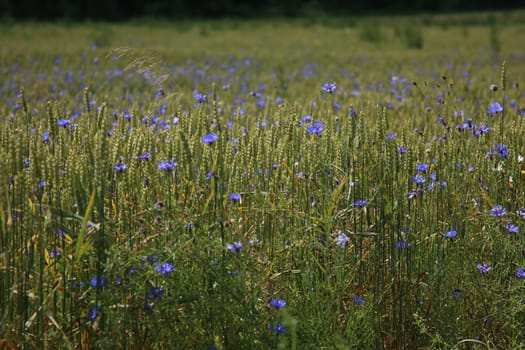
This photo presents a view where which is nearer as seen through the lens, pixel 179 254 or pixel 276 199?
pixel 179 254

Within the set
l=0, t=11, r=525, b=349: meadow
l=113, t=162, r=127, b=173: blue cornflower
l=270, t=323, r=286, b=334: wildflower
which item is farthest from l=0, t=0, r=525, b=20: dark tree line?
l=270, t=323, r=286, b=334: wildflower

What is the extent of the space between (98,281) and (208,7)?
86.6 feet

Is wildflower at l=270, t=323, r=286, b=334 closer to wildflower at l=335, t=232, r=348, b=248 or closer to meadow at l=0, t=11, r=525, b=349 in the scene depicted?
meadow at l=0, t=11, r=525, b=349

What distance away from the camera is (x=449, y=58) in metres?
10.5

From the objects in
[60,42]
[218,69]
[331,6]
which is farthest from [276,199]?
[331,6]

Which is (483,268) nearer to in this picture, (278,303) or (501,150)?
(501,150)

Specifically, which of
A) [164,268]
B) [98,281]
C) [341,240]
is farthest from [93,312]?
[341,240]

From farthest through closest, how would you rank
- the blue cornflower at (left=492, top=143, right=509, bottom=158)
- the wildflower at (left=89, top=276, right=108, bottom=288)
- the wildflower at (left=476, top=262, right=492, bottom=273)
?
the blue cornflower at (left=492, top=143, right=509, bottom=158) < the wildflower at (left=476, top=262, right=492, bottom=273) < the wildflower at (left=89, top=276, right=108, bottom=288)

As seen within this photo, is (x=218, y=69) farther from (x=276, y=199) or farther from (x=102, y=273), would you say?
(x=102, y=273)

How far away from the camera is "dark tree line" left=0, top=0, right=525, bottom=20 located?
2348 centimetres

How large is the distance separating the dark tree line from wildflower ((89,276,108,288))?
62.0 ft

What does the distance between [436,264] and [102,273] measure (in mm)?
1185

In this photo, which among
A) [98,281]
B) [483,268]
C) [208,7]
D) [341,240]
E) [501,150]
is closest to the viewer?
[98,281]

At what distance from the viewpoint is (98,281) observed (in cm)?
196
